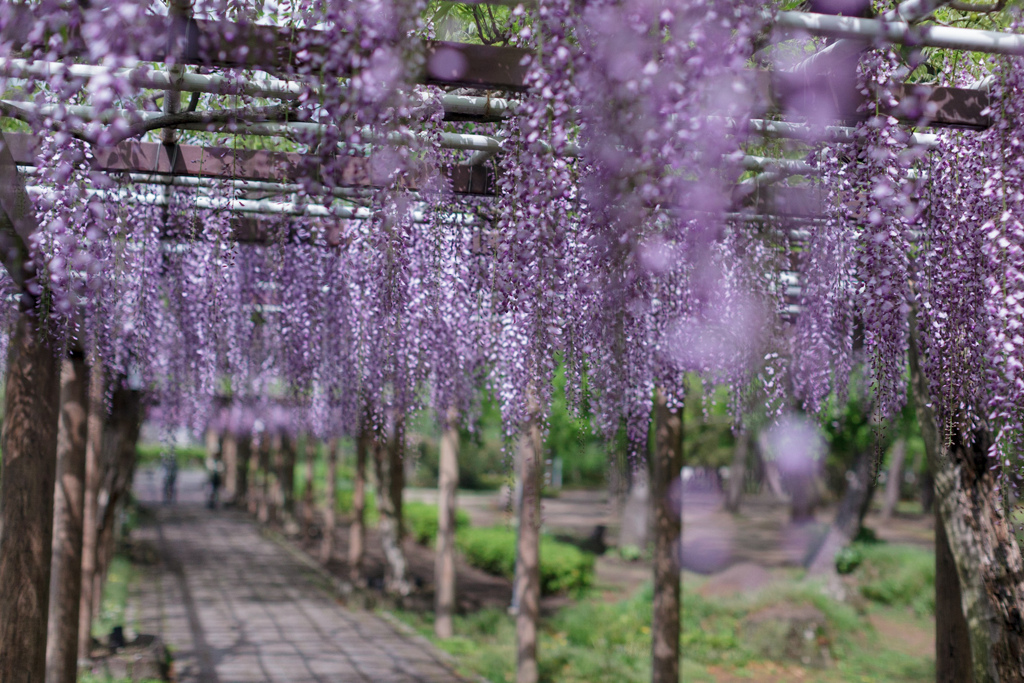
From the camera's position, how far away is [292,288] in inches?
242

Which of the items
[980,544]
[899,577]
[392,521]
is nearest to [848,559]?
[899,577]

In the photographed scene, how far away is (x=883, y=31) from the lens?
276 cm

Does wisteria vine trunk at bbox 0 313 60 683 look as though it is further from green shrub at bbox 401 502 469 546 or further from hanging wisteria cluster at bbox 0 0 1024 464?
green shrub at bbox 401 502 469 546

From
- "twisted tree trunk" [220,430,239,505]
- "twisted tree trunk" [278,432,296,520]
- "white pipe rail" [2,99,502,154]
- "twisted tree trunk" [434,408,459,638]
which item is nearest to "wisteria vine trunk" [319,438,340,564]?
"twisted tree trunk" [278,432,296,520]

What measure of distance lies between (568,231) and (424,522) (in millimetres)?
15788

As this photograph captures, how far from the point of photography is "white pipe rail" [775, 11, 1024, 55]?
Answer: 272 centimetres

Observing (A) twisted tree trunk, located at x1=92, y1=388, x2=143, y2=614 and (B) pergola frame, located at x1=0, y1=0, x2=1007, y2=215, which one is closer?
(B) pergola frame, located at x1=0, y1=0, x2=1007, y2=215

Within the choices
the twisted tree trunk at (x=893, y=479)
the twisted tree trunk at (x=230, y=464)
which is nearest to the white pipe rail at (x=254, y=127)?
the twisted tree trunk at (x=893, y=479)

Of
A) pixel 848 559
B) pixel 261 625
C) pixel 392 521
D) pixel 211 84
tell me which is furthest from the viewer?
pixel 848 559

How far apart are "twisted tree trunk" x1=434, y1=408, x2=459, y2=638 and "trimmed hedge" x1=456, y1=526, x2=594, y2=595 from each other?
10.4 ft

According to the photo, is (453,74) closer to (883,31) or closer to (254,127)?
(254,127)

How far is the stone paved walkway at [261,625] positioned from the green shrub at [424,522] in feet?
10.5

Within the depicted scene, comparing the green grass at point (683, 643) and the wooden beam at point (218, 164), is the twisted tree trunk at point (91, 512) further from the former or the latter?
the green grass at point (683, 643)

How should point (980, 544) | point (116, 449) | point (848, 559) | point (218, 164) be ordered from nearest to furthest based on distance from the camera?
point (980, 544), point (218, 164), point (116, 449), point (848, 559)
